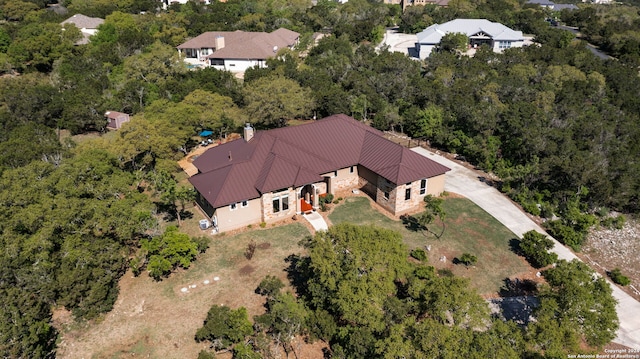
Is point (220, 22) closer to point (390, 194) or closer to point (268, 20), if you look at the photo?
point (268, 20)

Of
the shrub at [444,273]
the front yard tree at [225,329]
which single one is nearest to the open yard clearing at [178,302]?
the front yard tree at [225,329]

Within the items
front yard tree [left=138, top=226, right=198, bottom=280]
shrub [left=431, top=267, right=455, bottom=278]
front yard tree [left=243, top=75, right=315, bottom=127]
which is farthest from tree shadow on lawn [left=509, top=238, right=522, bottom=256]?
front yard tree [left=243, top=75, right=315, bottom=127]

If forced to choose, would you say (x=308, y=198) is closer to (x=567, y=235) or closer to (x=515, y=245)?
(x=515, y=245)

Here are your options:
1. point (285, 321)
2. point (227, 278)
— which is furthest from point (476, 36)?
point (285, 321)

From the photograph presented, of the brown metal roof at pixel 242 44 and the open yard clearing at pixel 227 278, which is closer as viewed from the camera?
the open yard clearing at pixel 227 278

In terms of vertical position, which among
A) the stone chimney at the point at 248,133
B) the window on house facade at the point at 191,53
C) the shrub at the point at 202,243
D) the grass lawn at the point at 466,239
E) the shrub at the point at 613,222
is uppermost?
the window on house facade at the point at 191,53

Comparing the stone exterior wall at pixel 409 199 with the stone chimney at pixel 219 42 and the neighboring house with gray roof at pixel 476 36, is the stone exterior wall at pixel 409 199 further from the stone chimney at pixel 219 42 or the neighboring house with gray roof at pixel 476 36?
the stone chimney at pixel 219 42
